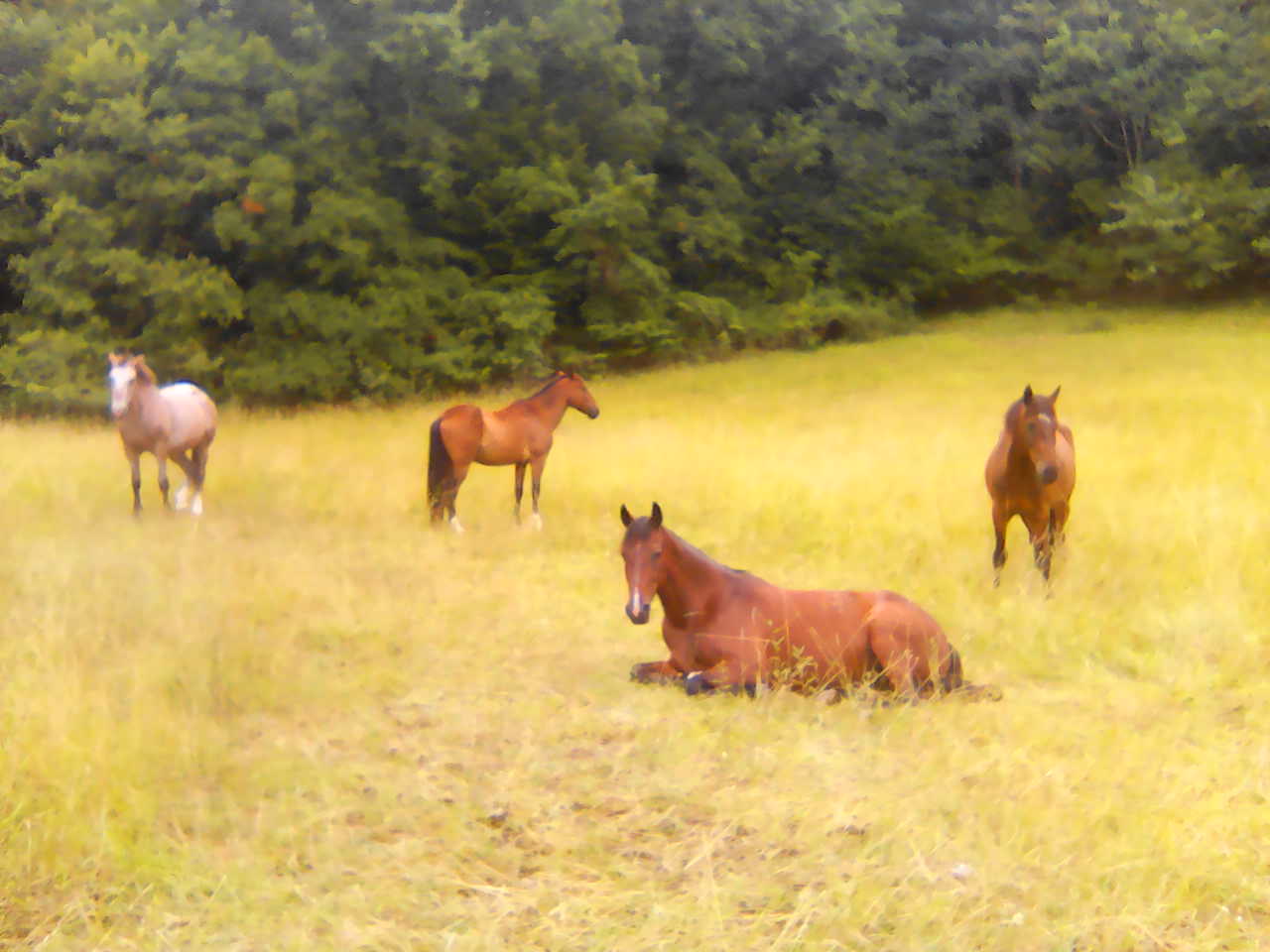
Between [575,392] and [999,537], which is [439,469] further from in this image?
[999,537]

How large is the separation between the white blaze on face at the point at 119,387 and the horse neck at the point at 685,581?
234 inches

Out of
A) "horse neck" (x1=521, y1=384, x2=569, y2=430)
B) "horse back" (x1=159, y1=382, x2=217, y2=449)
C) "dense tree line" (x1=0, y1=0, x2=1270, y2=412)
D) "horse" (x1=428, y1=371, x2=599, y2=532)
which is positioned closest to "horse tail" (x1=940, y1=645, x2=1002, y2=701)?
"horse" (x1=428, y1=371, x2=599, y2=532)

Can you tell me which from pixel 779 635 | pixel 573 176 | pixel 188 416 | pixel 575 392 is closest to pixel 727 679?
pixel 779 635

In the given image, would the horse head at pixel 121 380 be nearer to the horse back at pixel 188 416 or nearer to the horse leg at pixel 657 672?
the horse back at pixel 188 416

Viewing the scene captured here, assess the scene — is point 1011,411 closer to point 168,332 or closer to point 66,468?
point 66,468

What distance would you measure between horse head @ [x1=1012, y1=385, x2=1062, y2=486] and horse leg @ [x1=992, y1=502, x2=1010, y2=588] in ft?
1.74

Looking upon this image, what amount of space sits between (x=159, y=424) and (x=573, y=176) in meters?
13.3

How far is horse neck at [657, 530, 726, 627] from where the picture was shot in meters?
4.91

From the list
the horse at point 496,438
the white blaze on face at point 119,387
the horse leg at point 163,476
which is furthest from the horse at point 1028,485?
the horse leg at point 163,476

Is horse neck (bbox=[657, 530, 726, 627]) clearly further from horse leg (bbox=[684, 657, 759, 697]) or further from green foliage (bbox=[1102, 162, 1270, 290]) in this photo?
green foliage (bbox=[1102, 162, 1270, 290])

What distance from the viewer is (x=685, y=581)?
16.1ft

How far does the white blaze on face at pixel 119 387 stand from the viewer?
28.9ft

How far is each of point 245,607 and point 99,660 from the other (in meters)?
1.16

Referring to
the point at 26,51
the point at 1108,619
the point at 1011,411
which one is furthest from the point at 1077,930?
the point at 26,51
